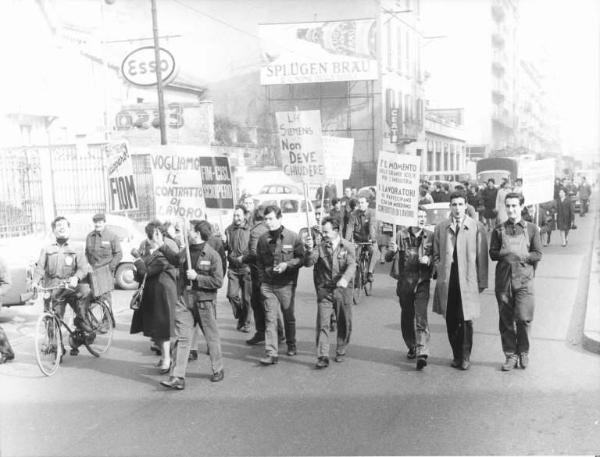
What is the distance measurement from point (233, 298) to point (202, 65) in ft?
114

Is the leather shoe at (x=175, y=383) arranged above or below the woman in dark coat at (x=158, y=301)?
below

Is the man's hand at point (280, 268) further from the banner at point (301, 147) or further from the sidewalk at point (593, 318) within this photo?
the sidewalk at point (593, 318)

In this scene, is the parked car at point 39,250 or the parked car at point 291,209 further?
the parked car at point 291,209

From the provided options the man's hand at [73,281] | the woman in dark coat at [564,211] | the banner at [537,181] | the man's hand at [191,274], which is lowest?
the woman in dark coat at [564,211]

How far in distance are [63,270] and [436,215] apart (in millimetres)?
10152

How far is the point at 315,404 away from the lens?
6.12m

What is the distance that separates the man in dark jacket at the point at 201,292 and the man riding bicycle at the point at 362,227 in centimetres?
523

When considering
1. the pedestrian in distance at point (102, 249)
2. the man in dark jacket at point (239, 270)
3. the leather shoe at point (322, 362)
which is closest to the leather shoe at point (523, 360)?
the leather shoe at point (322, 362)

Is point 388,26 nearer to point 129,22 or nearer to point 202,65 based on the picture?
point 202,65

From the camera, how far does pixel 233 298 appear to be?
30.7 feet

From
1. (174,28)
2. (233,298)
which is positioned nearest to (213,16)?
(174,28)

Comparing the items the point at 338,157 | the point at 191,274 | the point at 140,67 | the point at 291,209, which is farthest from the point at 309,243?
the point at 140,67

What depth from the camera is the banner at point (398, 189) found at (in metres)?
8.30

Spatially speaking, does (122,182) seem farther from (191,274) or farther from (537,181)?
(537,181)
